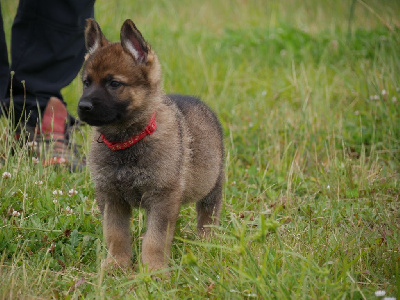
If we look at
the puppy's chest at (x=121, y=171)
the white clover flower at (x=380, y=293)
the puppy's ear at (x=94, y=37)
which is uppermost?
the puppy's ear at (x=94, y=37)

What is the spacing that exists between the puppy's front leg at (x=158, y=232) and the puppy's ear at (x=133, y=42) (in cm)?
83

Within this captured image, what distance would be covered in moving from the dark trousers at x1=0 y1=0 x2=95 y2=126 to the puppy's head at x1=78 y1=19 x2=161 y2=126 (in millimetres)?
1342

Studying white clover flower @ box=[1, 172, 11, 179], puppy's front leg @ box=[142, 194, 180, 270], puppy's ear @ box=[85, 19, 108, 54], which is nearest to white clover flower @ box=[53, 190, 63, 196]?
white clover flower @ box=[1, 172, 11, 179]

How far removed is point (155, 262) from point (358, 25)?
20.3 ft

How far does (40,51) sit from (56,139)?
2.58ft

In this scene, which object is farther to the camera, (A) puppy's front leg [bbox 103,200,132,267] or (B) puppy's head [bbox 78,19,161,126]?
(A) puppy's front leg [bbox 103,200,132,267]

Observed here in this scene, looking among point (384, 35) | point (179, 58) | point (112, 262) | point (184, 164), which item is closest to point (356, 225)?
Result: point (184, 164)

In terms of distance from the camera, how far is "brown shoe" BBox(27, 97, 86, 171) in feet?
14.6

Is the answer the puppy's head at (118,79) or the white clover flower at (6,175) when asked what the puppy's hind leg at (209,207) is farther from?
the white clover flower at (6,175)

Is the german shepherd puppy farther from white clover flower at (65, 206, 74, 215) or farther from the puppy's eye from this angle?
white clover flower at (65, 206, 74, 215)

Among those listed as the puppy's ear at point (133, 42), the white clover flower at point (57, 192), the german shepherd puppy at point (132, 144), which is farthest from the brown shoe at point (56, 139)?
the puppy's ear at point (133, 42)

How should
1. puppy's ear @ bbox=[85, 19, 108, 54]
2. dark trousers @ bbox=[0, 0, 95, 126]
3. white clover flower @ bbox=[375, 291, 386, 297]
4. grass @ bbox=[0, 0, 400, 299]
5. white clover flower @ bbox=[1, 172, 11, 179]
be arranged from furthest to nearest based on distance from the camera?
dark trousers @ bbox=[0, 0, 95, 126] → white clover flower @ bbox=[1, 172, 11, 179] → puppy's ear @ bbox=[85, 19, 108, 54] → grass @ bbox=[0, 0, 400, 299] → white clover flower @ bbox=[375, 291, 386, 297]

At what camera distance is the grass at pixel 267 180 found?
2809 millimetres

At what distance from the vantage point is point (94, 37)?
348cm
